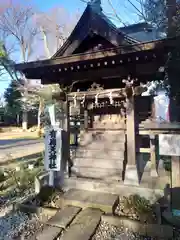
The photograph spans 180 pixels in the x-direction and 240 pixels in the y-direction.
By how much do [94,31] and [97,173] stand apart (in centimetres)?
330

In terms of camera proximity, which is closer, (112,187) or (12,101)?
(112,187)

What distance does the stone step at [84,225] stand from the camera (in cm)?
308

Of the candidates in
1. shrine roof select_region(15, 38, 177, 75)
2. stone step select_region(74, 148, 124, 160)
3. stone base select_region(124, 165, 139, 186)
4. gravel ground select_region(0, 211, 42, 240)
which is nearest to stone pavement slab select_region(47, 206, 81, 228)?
gravel ground select_region(0, 211, 42, 240)

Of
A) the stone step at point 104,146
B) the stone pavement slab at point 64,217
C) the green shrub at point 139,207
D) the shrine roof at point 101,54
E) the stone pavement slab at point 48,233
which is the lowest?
the stone pavement slab at point 48,233

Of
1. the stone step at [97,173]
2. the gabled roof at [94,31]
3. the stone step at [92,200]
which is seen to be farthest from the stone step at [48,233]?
the gabled roof at [94,31]

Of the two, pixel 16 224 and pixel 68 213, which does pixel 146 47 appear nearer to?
pixel 68 213

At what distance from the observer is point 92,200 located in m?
4.03

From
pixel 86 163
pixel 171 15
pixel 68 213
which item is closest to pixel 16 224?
pixel 68 213

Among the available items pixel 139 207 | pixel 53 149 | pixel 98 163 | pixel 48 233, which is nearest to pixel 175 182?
pixel 139 207

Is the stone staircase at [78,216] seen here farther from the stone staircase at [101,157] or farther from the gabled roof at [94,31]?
the gabled roof at [94,31]

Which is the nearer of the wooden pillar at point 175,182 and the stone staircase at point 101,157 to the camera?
the wooden pillar at point 175,182

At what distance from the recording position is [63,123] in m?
5.14

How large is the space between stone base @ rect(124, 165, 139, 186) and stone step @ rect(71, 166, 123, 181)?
0.64 ft

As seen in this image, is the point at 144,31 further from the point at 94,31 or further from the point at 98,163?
the point at 98,163
